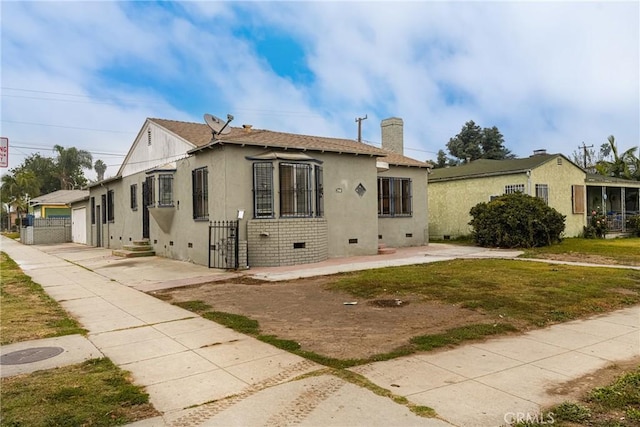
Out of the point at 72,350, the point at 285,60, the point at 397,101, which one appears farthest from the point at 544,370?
the point at 397,101

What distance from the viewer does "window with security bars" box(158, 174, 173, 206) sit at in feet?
54.3

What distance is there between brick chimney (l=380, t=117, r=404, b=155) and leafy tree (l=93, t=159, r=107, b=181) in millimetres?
54644

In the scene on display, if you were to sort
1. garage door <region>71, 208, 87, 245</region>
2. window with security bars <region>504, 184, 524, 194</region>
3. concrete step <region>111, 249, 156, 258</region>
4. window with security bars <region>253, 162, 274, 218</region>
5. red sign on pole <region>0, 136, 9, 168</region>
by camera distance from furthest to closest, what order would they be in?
garage door <region>71, 208, 87, 245</region>, window with security bars <region>504, 184, 524, 194</region>, concrete step <region>111, 249, 156, 258</region>, window with security bars <region>253, 162, 274, 218</region>, red sign on pole <region>0, 136, 9, 168</region>

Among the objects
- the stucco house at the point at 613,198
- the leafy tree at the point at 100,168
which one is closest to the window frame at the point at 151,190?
the stucco house at the point at 613,198

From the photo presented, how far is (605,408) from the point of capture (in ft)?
11.2

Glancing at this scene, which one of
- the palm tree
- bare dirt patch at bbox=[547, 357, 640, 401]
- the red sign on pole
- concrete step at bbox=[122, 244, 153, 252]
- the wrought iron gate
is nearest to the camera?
bare dirt patch at bbox=[547, 357, 640, 401]

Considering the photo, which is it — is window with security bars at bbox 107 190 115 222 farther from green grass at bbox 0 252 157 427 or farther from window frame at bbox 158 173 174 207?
green grass at bbox 0 252 157 427

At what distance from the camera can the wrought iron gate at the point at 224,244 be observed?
12991 mm

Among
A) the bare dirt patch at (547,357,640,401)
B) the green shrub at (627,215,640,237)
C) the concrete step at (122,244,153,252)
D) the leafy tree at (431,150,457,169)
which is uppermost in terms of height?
the leafy tree at (431,150,457,169)

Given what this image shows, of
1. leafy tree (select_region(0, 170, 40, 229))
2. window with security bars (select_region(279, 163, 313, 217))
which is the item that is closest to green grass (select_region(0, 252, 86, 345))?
window with security bars (select_region(279, 163, 313, 217))

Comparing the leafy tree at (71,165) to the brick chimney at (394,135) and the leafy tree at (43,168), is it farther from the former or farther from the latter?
the brick chimney at (394,135)

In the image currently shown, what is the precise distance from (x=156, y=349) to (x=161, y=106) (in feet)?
85.5

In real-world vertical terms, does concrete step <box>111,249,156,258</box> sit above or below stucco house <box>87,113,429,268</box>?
below

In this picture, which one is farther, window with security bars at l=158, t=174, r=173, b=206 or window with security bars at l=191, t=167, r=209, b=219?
window with security bars at l=158, t=174, r=173, b=206
